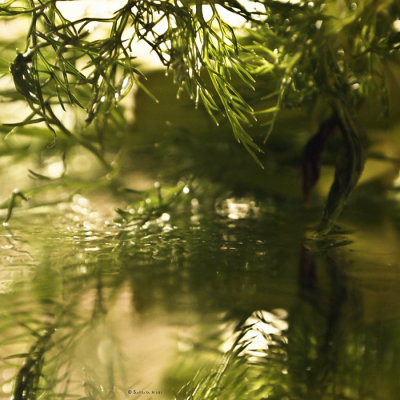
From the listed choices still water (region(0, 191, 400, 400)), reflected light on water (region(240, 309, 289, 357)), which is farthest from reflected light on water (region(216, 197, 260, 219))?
reflected light on water (region(240, 309, 289, 357))

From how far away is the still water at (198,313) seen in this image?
20cm

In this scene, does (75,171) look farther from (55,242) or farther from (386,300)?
(386,300)

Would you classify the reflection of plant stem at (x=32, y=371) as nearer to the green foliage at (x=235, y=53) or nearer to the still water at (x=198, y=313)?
the still water at (x=198, y=313)

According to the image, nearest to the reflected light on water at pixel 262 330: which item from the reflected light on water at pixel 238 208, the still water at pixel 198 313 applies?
the still water at pixel 198 313

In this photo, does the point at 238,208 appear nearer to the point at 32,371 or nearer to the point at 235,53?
the point at 235,53

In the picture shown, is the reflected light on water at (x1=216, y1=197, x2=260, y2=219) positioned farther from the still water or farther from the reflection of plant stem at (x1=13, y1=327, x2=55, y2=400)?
the reflection of plant stem at (x1=13, y1=327, x2=55, y2=400)

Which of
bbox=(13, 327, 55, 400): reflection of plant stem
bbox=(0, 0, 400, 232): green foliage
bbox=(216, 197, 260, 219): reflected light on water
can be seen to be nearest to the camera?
bbox=(13, 327, 55, 400): reflection of plant stem

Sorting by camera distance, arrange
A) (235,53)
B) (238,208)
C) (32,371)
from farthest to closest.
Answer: (238,208)
(235,53)
(32,371)

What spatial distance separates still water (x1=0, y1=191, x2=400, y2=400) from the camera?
20 centimetres

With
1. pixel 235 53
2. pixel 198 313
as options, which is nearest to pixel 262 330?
pixel 198 313

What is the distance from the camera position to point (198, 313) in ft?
0.82

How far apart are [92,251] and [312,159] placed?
0.20m

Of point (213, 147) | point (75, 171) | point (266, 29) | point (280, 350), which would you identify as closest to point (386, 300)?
point (280, 350)

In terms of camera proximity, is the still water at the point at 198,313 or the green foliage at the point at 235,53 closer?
the still water at the point at 198,313
